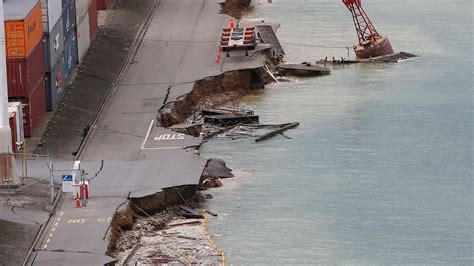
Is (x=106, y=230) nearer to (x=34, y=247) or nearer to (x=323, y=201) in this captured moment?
(x=34, y=247)

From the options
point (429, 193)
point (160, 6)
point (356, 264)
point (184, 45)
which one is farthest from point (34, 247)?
point (160, 6)

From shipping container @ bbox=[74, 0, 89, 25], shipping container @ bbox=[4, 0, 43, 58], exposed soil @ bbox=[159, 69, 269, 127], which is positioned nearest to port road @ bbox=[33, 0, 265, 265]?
exposed soil @ bbox=[159, 69, 269, 127]

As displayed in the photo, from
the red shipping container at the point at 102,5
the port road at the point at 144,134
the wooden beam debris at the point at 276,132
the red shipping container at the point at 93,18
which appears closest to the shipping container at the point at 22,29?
the port road at the point at 144,134

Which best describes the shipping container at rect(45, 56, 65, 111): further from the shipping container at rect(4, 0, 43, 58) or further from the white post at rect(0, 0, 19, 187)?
the white post at rect(0, 0, 19, 187)

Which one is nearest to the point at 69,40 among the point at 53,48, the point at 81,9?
the point at 53,48

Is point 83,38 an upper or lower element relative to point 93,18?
upper

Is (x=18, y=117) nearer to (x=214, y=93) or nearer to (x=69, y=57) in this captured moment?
(x=69, y=57)

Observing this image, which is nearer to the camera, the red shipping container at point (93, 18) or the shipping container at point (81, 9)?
the shipping container at point (81, 9)

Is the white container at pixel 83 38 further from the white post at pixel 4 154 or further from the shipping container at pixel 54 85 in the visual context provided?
the white post at pixel 4 154
